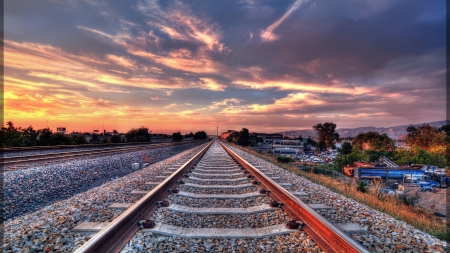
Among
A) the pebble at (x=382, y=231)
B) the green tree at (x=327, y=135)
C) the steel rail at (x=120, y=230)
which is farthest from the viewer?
the green tree at (x=327, y=135)

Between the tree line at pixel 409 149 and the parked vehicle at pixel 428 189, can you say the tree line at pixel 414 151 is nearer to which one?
the tree line at pixel 409 149

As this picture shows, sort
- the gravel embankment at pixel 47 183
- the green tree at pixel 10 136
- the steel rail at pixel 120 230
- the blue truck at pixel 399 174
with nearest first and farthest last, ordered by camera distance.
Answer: the steel rail at pixel 120 230
the gravel embankment at pixel 47 183
the green tree at pixel 10 136
the blue truck at pixel 399 174

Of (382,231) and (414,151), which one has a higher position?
(382,231)

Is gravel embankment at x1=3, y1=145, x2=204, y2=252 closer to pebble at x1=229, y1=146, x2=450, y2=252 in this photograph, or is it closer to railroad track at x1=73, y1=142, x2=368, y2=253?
railroad track at x1=73, y1=142, x2=368, y2=253

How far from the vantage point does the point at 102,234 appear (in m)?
2.54

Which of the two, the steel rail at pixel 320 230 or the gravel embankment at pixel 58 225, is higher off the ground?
the steel rail at pixel 320 230

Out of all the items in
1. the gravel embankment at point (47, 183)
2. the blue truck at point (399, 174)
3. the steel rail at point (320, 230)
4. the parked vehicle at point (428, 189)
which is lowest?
the parked vehicle at point (428, 189)

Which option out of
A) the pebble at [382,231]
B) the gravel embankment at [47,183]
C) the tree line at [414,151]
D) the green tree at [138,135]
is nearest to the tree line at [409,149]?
the tree line at [414,151]

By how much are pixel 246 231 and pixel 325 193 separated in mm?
3611

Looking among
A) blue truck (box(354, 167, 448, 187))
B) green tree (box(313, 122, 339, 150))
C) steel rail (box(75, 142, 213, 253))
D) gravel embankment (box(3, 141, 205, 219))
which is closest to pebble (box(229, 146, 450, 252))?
steel rail (box(75, 142, 213, 253))

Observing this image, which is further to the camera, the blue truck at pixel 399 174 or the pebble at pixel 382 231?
the blue truck at pixel 399 174

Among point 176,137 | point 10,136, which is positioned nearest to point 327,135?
point 176,137

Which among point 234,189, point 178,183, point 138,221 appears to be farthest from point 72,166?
point 138,221

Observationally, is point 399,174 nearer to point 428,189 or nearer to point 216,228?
point 428,189
